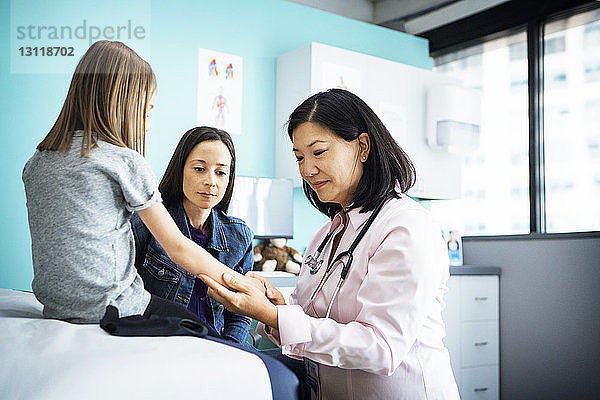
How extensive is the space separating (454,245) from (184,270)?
7.36 ft

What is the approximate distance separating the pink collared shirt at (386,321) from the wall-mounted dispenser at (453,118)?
236 centimetres

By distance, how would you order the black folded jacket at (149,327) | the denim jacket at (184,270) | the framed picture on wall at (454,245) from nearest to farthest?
the black folded jacket at (149,327) → the denim jacket at (184,270) → the framed picture on wall at (454,245)

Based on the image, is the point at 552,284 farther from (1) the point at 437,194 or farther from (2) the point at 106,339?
(2) the point at 106,339

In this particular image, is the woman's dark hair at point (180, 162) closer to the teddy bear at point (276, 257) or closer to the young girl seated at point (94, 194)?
the young girl seated at point (94, 194)

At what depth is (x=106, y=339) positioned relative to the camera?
910mm

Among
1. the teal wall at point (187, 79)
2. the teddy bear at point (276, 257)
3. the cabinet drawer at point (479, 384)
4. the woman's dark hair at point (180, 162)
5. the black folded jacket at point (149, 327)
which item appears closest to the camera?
the black folded jacket at point (149, 327)

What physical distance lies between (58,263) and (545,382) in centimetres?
285

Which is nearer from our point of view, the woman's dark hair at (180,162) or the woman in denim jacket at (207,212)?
the woman in denim jacket at (207,212)

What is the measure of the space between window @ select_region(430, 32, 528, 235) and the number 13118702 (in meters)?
2.44

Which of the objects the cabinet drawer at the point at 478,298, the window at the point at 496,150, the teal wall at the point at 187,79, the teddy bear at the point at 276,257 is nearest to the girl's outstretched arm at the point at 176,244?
the teal wall at the point at 187,79

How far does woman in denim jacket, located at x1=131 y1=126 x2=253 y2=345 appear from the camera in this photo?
179cm

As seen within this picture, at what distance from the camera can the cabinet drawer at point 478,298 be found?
3.27 m

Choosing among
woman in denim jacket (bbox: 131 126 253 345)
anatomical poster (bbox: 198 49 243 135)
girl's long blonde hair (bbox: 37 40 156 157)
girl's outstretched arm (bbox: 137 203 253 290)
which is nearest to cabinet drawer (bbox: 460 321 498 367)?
anatomical poster (bbox: 198 49 243 135)

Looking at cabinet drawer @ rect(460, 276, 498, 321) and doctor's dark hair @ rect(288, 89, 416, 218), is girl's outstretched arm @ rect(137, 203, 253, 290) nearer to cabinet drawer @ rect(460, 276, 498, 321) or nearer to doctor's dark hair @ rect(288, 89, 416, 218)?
doctor's dark hair @ rect(288, 89, 416, 218)
